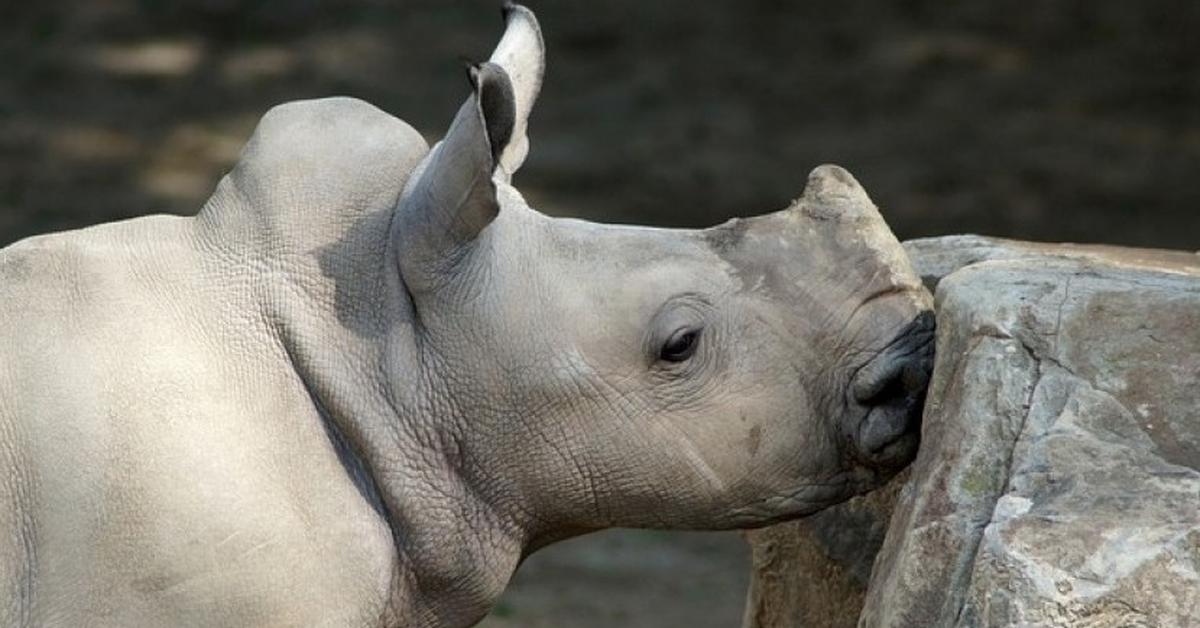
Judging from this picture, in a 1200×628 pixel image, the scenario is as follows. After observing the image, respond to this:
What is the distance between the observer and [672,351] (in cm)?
405

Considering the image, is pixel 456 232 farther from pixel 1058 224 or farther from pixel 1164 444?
pixel 1058 224

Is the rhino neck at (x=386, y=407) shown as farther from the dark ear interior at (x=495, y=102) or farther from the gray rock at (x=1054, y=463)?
the gray rock at (x=1054, y=463)

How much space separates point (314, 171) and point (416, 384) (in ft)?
1.40

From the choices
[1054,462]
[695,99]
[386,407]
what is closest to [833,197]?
[1054,462]

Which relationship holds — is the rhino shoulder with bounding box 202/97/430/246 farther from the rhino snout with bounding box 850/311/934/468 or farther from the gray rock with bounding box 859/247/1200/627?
the gray rock with bounding box 859/247/1200/627

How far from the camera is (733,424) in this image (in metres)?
4.04

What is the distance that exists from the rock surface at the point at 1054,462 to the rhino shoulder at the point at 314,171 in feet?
3.35

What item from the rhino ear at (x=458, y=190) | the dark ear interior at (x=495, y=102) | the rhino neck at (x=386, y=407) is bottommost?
the rhino neck at (x=386, y=407)

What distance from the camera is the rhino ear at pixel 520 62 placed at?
14.9ft

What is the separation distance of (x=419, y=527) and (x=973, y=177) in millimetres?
6534

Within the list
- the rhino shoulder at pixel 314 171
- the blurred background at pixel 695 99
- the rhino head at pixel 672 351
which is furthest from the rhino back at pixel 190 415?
the blurred background at pixel 695 99

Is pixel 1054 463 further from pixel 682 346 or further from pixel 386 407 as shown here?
pixel 386 407

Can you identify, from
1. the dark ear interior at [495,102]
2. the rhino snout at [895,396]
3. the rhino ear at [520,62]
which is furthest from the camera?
the rhino ear at [520,62]

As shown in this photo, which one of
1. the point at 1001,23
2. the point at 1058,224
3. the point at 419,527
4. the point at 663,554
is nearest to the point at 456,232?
the point at 419,527
